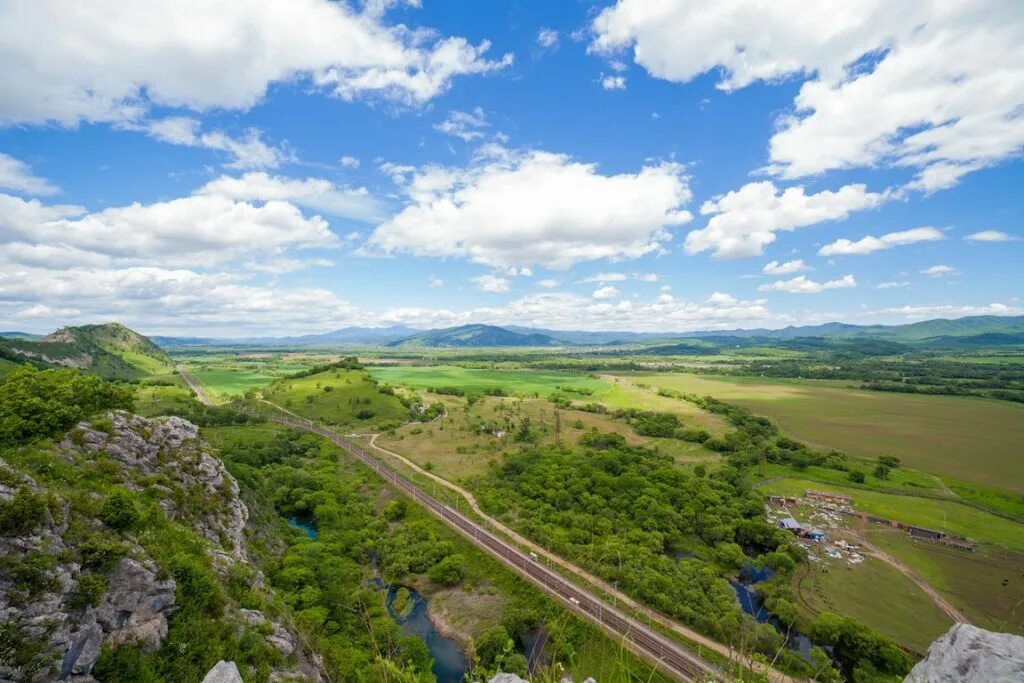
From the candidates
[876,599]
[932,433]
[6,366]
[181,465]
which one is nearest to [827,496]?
[876,599]

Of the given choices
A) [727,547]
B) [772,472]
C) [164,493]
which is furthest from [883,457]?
[164,493]

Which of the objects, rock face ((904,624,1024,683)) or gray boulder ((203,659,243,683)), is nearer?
rock face ((904,624,1024,683))

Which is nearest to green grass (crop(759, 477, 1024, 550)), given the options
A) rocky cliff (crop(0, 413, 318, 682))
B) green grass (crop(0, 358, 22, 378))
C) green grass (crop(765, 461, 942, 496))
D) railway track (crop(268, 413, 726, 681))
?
green grass (crop(765, 461, 942, 496))

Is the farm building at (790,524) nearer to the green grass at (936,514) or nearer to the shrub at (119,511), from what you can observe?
A: the green grass at (936,514)

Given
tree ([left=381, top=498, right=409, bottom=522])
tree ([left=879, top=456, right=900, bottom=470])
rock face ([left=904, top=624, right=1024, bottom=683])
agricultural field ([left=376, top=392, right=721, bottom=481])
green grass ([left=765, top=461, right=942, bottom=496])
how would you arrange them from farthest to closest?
agricultural field ([left=376, top=392, right=721, bottom=481]) → tree ([left=879, top=456, right=900, bottom=470]) → green grass ([left=765, top=461, right=942, bottom=496]) → tree ([left=381, top=498, right=409, bottom=522]) → rock face ([left=904, top=624, right=1024, bottom=683])

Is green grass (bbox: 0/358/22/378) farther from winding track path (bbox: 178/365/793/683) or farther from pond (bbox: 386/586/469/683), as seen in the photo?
pond (bbox: 386/586/469/683)

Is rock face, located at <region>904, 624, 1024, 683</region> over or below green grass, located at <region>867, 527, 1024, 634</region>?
over

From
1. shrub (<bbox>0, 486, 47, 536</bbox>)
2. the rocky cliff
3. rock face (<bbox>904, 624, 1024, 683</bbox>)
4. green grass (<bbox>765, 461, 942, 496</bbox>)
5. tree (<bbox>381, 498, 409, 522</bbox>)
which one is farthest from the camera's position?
green grass (<bbox>765, 461, 942, 496</bbox>)

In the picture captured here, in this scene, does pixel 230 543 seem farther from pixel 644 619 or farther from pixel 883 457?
pixel 883 457
